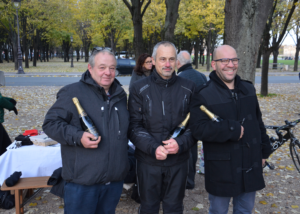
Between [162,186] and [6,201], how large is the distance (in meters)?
2.46

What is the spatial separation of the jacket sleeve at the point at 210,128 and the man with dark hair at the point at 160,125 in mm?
149

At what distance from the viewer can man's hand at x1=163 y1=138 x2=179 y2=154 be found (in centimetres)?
257

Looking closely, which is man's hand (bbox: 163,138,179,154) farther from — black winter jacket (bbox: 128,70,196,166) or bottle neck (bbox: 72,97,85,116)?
bottle neck (bbox: 72,97,85,116)

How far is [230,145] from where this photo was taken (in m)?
2.64

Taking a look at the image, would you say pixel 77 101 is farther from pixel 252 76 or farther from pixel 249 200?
pixel 252 76

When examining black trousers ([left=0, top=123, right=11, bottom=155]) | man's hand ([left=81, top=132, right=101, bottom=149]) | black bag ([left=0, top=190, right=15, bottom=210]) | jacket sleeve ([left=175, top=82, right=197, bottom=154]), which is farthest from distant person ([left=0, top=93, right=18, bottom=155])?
jacket sleeve ([left=175, top=82, right=197, bottom=154])

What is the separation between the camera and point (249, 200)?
2816 millimetres

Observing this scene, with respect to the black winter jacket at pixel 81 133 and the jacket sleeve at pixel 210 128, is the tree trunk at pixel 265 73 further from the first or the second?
the black winter jacket at pixel 81 133

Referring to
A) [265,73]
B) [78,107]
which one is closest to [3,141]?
[78,107]

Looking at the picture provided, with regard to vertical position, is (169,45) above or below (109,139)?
above

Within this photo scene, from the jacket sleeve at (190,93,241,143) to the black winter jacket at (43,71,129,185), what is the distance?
2.31ft

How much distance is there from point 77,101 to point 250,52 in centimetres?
372

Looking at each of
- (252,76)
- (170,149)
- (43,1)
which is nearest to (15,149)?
(170,149)

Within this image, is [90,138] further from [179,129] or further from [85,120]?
[179,129]
